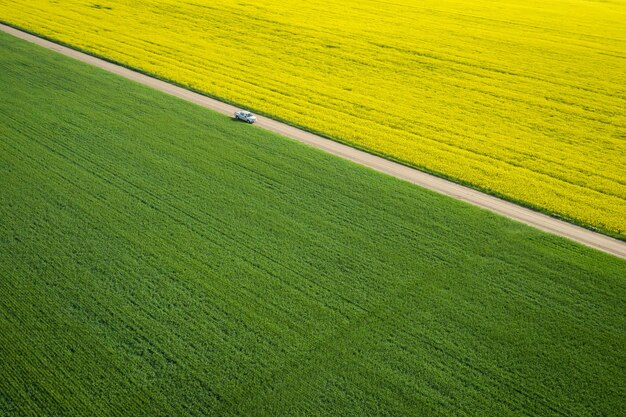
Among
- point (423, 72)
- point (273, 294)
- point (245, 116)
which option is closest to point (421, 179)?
point (245, 116)

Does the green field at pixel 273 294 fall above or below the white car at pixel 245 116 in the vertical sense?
below

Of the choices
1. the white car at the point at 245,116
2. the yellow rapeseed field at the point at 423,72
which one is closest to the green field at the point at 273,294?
the white car at the point at 245,116

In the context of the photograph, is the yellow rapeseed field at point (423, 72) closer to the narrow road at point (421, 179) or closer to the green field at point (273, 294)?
the narrow road at point (421, 179)

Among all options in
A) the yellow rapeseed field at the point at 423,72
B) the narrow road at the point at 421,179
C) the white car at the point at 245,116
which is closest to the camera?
the narrow road at the point at 421,179

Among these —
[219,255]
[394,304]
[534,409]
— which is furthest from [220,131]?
[534,409]

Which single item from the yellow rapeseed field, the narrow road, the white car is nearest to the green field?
the narrow road

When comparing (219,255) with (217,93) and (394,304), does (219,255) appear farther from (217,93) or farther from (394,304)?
(217,93)

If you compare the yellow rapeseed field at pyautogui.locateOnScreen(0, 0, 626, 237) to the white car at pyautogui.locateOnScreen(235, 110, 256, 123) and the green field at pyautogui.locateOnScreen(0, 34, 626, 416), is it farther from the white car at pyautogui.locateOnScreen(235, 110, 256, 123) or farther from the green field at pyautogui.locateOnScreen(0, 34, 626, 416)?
the green field at pyautogui.locateOnScreen(0, 34, 626, 416)
